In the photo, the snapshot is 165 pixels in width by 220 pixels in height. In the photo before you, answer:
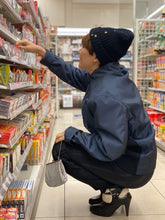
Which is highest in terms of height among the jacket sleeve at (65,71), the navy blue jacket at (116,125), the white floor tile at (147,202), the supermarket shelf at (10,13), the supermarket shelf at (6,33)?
the supermarket shelf at (10,13)

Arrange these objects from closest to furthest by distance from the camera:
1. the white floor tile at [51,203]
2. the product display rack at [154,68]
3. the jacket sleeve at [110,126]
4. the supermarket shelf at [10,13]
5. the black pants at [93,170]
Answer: the jacket sleeve at [110,126] < the black pants at [93,170] < the supermarket shelf at [10,13] < the white floor tile at [51,203] < the product display rack at [154,68]

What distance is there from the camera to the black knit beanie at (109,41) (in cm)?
150

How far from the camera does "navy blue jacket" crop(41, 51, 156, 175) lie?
1.41 meters

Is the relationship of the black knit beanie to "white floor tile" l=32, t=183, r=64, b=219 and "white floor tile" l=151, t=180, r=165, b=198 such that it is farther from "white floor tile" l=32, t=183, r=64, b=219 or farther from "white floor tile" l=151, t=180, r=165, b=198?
"white floor tile" l=151, t=180, r=165, b=198

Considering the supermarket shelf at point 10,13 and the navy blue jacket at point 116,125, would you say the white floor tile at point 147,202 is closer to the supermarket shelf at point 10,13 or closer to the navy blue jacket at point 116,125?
the navy blue jacket at point 116,125

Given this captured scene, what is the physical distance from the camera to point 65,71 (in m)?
1.98

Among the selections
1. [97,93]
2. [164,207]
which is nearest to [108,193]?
[164,207]

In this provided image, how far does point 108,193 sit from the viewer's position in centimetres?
175

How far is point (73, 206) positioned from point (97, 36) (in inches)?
53.4

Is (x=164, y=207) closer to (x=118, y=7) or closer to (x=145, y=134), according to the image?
(x=145, y=134)

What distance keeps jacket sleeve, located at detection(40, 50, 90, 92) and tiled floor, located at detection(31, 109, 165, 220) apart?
0.98 metres

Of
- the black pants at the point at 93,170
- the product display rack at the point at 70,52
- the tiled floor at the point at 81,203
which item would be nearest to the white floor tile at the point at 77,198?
the tiled floor at the point at 81,203

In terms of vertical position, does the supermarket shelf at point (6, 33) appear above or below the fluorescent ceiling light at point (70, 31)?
below

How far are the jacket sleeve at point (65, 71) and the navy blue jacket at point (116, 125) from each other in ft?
1.31
